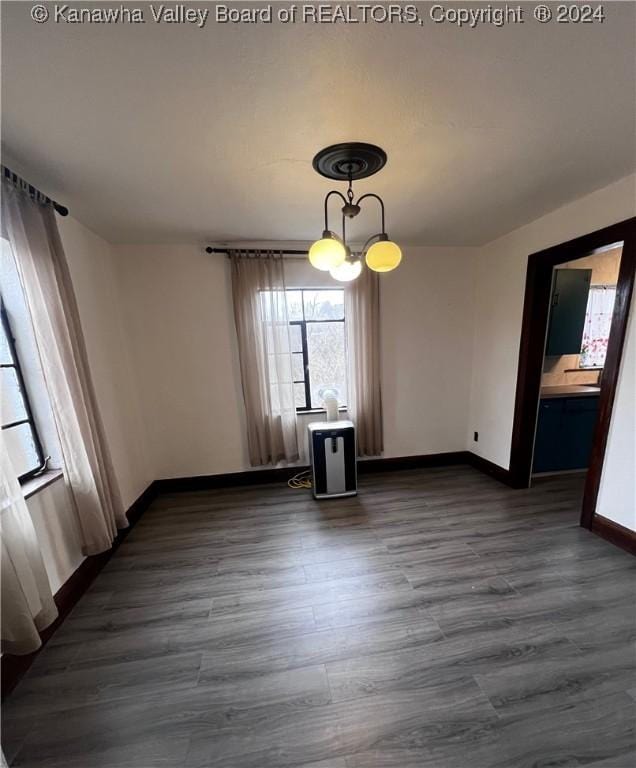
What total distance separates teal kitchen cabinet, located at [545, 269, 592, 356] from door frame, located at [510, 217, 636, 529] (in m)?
0.34

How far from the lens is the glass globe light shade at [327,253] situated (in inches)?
51.2

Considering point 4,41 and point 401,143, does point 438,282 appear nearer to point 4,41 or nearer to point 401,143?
point 401,143

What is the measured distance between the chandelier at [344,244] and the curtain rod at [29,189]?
4.95 ft

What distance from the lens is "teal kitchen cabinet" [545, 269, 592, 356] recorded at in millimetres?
2721

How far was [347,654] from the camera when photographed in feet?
4.47

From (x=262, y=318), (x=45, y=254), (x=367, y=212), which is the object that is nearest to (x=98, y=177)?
(x=45, y=254)

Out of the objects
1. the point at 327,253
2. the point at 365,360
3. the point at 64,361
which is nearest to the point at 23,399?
the point at 64,361

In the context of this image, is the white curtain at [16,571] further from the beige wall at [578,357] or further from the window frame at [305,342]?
the beige wall at [578,357]

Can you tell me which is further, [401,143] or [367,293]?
[367,293]

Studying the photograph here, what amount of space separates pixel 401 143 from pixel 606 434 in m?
2.32

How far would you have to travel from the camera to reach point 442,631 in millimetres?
1455

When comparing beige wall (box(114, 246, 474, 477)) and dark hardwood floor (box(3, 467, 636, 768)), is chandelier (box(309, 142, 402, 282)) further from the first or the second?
dark hardwood floor (box(3, 467, 636, 768))

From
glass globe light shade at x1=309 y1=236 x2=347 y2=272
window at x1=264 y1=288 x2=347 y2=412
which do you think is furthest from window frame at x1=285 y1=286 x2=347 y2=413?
glass globe light shade at x1=309 y1=236 x2=347 y2=272

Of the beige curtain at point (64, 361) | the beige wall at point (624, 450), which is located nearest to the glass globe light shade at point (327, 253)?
the beige curtain at point (64, 361)
